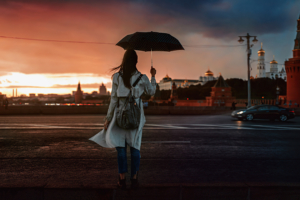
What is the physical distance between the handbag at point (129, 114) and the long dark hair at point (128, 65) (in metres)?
0.21

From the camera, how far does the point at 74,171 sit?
4.48 metres

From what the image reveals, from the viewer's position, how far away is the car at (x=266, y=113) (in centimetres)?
1703

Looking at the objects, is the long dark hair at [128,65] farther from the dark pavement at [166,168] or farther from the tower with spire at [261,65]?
the tower with spire at [261,65]

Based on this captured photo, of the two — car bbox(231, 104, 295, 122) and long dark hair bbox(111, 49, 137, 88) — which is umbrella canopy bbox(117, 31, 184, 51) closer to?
long dark hair bbox(111, 49, 137, 88)

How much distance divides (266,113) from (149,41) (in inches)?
607

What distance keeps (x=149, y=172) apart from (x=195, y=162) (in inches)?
48.6

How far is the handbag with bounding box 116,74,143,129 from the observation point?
321 cm

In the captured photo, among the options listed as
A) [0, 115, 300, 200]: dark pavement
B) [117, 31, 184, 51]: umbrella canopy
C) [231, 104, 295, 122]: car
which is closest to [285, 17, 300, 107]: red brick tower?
[231, 104, 295, 122]: car

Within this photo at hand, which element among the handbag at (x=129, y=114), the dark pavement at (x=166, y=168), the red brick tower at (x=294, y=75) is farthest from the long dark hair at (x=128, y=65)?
the red brick tower at (x=294, y=75)

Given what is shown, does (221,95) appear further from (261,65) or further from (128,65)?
(261,65)

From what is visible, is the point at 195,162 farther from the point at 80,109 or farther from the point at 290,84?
the point at 290,84

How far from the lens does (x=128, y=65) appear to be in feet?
11.1

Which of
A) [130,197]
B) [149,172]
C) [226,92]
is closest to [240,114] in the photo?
[149,172]

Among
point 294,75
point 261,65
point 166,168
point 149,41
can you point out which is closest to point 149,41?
point 149,41
